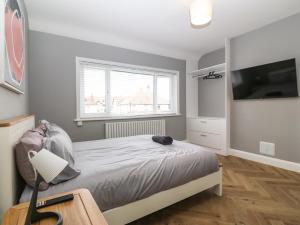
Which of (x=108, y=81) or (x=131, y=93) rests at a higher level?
(x=108, y=81)

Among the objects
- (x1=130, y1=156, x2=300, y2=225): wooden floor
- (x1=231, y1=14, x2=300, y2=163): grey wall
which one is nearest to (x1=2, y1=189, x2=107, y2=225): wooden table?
(x1=130, y1=156, x2=300, y2=225): wooden floor

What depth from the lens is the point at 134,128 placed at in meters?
3.56

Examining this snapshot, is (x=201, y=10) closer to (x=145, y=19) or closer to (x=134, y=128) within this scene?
(x=145, y=19)

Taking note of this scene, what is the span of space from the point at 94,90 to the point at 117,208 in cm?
247

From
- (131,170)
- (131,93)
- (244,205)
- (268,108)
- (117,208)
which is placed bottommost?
(244,205)

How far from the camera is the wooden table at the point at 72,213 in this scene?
76 centimetres

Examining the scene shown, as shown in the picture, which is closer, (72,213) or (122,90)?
(72,213)

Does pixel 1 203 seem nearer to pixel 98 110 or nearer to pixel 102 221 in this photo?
pixel 102 221

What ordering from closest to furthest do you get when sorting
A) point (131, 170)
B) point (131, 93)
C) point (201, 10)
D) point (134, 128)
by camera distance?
point (131, 170) < point (201, 10) < point (134, 128) < point (131, 93)

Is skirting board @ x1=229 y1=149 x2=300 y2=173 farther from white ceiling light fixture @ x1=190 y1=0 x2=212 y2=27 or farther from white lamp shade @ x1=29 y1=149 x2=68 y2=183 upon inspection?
white lamp shade @ x1=29 y1=149 x2=68 y2=183

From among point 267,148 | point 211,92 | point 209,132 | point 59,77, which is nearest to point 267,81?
point 267,148

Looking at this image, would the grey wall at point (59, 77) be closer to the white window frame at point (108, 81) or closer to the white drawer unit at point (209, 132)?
the white window frame at point (108, 81)

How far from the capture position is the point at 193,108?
14.9 feet

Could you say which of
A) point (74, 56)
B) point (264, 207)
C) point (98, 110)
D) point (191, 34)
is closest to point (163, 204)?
point (264, 207)
